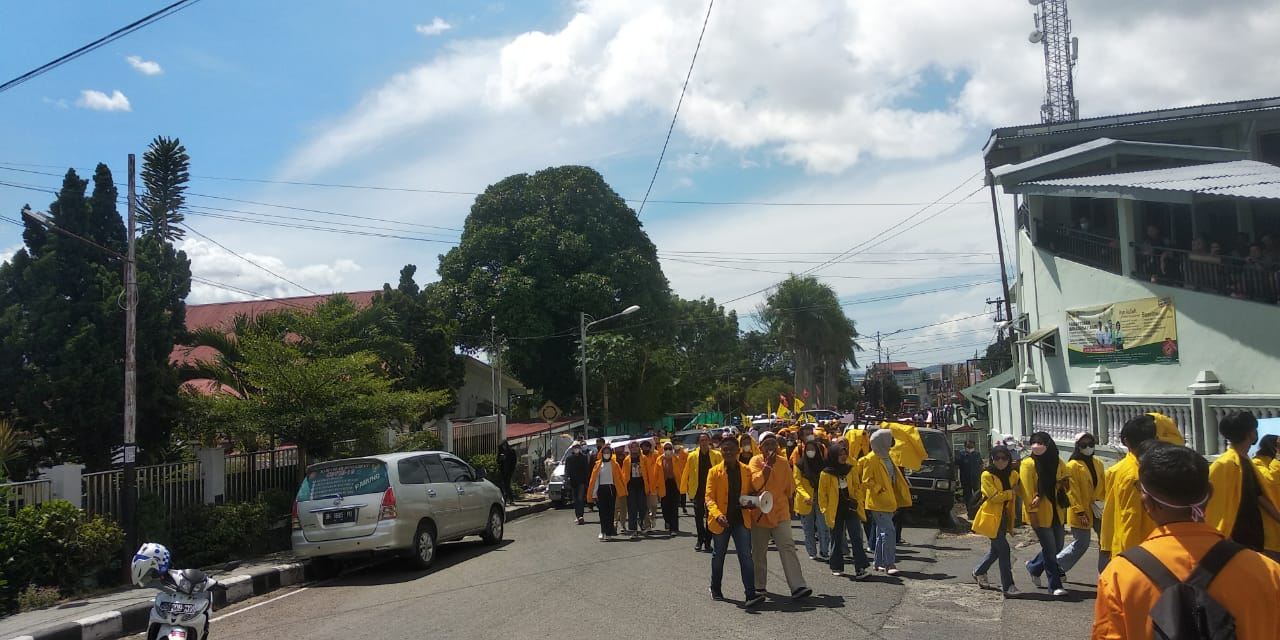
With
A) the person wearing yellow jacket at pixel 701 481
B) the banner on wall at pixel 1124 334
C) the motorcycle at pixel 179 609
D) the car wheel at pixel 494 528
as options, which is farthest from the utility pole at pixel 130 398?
the banner on wall at pixel 1124 334

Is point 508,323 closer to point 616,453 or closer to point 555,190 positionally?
point 555,190

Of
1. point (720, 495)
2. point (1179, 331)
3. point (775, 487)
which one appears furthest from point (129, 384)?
point (1179, 331)

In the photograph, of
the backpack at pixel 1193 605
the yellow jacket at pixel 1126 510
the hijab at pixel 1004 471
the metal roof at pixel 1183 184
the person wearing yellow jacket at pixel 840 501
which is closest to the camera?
the backpack at pixel 1193 605

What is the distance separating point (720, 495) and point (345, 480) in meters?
6.02

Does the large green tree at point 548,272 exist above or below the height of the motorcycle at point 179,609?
above

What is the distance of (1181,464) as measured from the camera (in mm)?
2992

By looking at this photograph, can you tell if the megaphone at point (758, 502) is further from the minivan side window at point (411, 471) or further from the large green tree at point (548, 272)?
the large green tree at point (548, 272)

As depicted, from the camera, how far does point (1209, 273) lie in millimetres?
16281

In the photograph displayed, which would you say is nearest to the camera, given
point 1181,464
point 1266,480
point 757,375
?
point 1181,464

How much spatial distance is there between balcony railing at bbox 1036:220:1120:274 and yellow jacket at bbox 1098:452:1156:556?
47.8 ft

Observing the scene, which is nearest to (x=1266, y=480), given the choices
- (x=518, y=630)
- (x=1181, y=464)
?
(x=1181, y=464)

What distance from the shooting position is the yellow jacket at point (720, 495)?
894 centimetres

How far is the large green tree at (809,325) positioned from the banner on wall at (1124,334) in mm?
24890

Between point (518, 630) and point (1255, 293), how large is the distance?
44.7 ft
